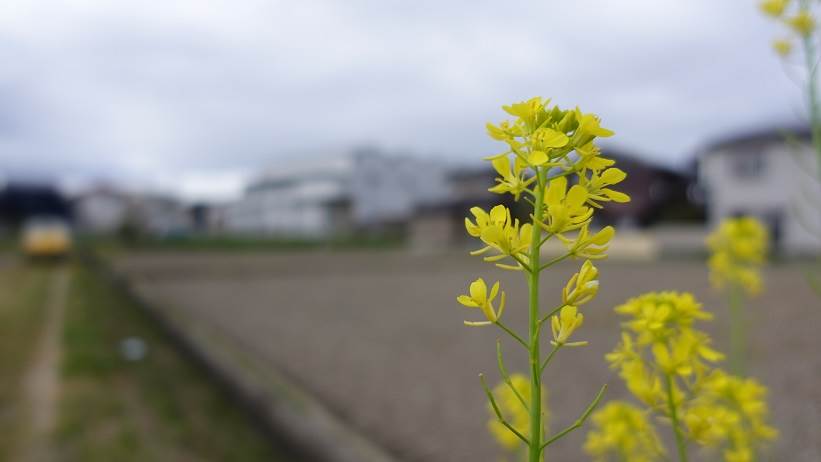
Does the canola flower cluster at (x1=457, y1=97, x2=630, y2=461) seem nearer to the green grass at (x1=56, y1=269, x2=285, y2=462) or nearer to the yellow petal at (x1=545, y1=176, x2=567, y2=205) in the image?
the yellow petal at (x1=545, y1=176, x2=567, y2=205)

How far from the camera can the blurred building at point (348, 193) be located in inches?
1592

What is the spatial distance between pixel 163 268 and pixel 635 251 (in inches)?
603

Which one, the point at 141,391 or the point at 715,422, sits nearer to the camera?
the point at 715,422

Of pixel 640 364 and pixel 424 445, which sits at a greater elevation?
pixel 640 364

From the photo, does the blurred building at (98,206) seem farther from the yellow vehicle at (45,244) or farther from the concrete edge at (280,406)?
the concrete edge at (280,406)

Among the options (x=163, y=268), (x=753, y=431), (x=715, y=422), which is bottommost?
(x=163, y=268)

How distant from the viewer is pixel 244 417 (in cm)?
336

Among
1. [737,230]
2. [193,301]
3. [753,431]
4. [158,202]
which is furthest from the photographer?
[158,202]

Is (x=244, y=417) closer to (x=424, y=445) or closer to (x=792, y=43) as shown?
(x=424, y=445)

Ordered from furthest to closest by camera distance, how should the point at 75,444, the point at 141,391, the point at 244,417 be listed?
the point at 141,391
the point at 244,417
the point at 75,444

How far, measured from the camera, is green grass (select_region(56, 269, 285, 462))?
2.82 metres

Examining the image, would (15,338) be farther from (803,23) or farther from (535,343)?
(803,23)

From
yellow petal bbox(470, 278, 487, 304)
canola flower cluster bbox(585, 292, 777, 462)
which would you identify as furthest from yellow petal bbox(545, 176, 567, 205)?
canola flower cluster bbox(585, 292, 777, 462)

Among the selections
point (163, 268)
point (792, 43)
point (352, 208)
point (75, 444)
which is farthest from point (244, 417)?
point (352, 208)
